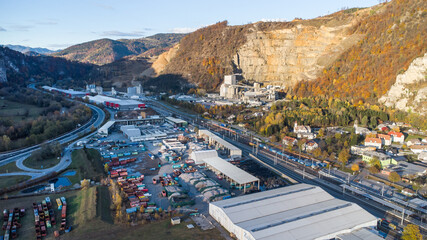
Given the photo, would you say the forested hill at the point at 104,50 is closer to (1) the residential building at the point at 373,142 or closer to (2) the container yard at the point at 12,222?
(1) the residential building at the point at 373,142

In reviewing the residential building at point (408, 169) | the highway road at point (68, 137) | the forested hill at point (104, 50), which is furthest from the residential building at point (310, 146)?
the forested hill at point (104, 50)

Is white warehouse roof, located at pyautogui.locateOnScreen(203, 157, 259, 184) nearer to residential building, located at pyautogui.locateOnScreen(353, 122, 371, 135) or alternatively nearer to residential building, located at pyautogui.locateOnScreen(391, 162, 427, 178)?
residential building, located at pyautogui.locateOnScreen(391, 162, 427, 178)

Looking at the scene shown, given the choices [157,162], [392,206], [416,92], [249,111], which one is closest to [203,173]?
[157,162]

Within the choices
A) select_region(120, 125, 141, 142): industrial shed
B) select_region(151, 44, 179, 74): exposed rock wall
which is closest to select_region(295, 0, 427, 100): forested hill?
select_region(120, 125, 141, 142): industrial shed

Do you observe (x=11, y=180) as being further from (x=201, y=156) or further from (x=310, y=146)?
(x=310, y=146)

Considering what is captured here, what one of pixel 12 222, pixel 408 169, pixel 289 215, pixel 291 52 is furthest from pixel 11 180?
pixel 291 52

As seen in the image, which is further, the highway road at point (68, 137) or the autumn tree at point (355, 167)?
the highway road at point (68, 137)

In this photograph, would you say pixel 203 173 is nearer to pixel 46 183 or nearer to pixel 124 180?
pixel 124 180
